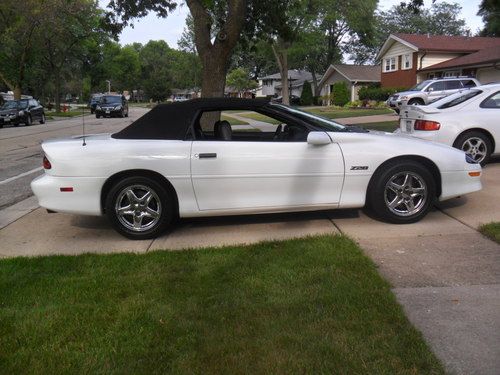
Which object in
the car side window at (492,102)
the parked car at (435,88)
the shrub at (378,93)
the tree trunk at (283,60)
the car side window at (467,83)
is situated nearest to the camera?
the car side window at (492,102)

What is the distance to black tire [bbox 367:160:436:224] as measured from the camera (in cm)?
534

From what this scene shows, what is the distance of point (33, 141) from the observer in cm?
1808

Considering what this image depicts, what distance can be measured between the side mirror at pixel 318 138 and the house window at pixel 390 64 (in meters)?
38.8

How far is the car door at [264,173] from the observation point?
5.14 m

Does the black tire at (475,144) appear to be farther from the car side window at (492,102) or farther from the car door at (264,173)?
the car door at (264,173)

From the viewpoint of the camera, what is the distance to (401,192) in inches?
213

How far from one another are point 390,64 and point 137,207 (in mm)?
40651

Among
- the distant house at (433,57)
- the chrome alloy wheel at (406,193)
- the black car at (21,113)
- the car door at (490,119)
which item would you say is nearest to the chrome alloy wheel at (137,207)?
the chrome alloy wheel at (406,193)

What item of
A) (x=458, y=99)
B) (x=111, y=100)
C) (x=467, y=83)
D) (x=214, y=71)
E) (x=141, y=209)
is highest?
(x=467, y=83)

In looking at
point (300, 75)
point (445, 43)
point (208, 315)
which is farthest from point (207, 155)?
point (300, 75)

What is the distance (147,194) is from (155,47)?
479 ft

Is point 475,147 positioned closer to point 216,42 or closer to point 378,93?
point 216,42

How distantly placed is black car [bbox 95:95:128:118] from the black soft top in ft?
104

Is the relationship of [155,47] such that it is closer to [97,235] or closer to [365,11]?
[365,11]
